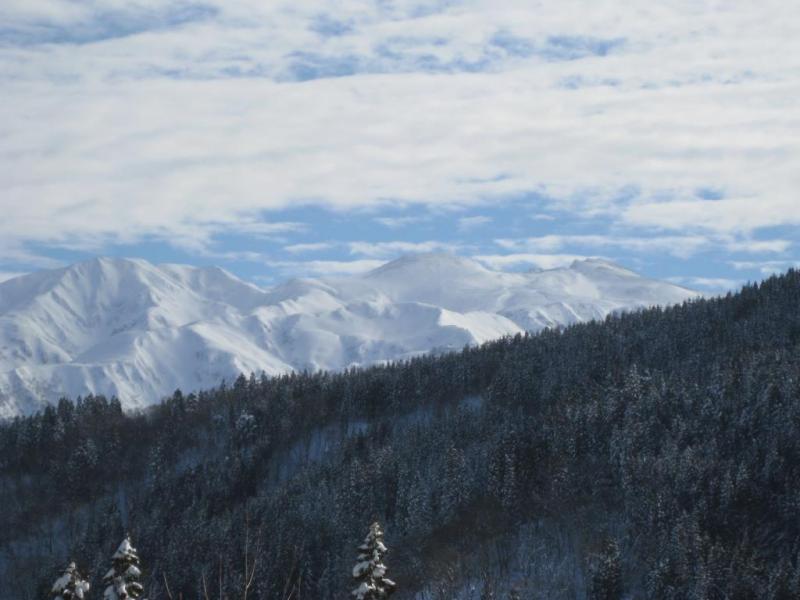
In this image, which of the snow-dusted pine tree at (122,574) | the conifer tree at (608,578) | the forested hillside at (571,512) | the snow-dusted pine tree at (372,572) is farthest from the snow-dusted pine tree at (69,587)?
the conifer tree at (608,578)

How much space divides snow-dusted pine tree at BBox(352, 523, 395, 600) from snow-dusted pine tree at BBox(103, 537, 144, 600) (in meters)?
12.2

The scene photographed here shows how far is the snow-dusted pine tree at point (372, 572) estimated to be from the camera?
185 ft

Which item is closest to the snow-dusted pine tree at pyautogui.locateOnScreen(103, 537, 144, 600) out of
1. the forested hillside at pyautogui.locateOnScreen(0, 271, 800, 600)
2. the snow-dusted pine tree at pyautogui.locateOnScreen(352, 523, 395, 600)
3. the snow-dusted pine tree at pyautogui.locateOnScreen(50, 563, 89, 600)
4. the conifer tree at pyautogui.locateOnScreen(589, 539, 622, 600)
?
the snow-dusted pine tree at pyautogui.locateOnScreen(50, 563, 89, 600)

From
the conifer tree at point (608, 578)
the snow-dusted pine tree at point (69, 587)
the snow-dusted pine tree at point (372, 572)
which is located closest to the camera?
the snow-dusted pine tree at point (69, 587)

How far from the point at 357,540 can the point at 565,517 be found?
34.4 metres

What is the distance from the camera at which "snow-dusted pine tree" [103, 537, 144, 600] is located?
162 ft

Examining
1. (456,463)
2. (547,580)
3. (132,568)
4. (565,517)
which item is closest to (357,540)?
(456,463)

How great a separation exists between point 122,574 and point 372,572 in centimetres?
1337

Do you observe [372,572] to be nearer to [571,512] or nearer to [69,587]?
[69,587]

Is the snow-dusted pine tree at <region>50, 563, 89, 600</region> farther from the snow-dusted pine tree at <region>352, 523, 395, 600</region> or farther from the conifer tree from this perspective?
the conifer tree

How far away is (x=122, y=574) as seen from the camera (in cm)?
4962

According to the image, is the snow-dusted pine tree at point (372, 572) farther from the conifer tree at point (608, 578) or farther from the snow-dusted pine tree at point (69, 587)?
the conifer tree at point (608, 578)

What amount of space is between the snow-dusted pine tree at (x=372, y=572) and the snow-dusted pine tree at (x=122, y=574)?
40.0 feet

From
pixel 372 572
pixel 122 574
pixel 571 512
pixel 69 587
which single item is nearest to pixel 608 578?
pixel 571 512
